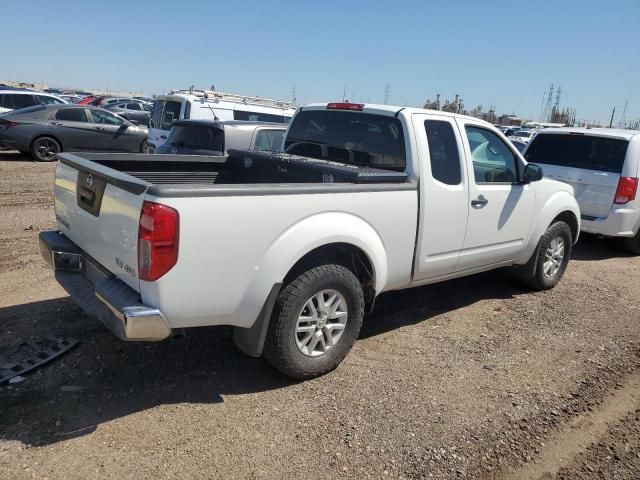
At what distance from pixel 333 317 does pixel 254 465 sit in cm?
119

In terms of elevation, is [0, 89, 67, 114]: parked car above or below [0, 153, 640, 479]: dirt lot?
above

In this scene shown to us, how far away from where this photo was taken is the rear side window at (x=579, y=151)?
7.64m

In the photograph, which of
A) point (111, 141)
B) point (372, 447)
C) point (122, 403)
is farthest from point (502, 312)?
point (111, 141)

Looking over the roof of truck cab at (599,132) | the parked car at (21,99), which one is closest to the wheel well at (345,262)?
the roof of truck cab at (599,132)

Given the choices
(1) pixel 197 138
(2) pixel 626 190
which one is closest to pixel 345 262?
(1) pixel 197 138

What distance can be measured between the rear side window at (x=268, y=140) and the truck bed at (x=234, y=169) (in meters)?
3.78

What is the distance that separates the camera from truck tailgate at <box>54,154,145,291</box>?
296 cm

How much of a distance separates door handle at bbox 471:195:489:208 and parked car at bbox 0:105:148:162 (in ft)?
37.1

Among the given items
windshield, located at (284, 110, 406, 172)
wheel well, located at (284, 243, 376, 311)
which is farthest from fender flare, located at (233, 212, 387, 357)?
windshield, located at (284, 110, 406, 172)

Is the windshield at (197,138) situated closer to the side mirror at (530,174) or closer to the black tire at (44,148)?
the side mirror at (530,174)

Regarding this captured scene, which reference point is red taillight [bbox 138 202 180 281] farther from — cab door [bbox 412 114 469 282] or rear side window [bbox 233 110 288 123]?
rear side window [bbox 233 110 288 123]

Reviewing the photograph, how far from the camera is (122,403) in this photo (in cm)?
329

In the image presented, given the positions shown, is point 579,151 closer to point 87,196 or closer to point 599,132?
point 599,132

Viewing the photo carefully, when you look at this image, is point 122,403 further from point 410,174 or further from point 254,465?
point 410,174
